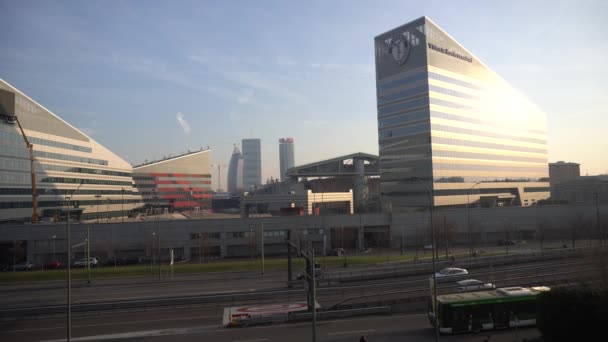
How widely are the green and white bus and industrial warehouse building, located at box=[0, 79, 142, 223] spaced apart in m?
54.5

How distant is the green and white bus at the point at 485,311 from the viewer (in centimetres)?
1952

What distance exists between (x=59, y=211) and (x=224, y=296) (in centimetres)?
5934

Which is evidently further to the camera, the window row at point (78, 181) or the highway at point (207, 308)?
the window row at point (78, 181)

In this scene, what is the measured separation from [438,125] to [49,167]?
2866 inches

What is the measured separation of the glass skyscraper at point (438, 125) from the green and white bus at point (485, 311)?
52.7 meters

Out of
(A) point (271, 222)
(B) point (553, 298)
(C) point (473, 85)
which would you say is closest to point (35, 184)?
(A) point (271, 222)

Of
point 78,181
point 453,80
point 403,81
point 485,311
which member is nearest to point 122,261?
point 78,181

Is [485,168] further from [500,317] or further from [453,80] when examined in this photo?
[500,317]

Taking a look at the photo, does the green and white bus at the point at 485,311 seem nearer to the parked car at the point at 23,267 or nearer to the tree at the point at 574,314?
the tree at the point at 574,314

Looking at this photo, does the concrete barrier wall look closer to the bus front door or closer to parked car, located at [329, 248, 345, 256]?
parked car, located at [329, 248, 345, 256]

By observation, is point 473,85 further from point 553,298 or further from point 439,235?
point 553,298

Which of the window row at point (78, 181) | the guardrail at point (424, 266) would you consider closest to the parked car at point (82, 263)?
the guardrail at point (424, 266)

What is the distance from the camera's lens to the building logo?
262 ft

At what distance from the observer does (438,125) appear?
77688mm
